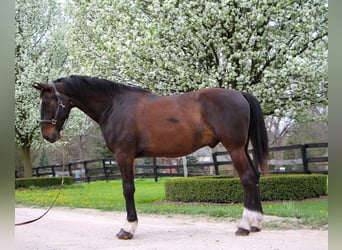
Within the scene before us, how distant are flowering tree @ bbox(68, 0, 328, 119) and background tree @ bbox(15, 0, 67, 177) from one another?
291 inches

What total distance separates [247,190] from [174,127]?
4.38 ft

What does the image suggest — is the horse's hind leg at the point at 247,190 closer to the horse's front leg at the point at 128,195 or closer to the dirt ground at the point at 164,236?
the dirt ground at the point at 164,236

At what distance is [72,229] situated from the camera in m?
6.14

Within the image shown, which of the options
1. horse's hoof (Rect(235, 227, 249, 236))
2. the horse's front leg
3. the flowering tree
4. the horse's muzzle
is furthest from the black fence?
the horse's muzzle

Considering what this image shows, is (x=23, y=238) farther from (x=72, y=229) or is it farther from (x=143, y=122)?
(x=143, y=122)

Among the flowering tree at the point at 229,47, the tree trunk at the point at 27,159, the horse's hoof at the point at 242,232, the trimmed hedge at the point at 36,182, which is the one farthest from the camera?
the tree trunk at the point at 27,159

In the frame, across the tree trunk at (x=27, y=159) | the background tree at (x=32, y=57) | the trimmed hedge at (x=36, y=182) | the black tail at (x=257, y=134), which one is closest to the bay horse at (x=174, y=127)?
the black tail at (x=257, y=134)

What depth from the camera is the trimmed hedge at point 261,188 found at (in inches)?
360

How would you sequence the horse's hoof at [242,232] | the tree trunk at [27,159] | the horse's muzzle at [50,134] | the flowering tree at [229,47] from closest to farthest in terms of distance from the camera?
the horse's hoof at [242,232] < the horse's muzzle at [50,134] < the flowering tree at [229,47] < the tree trunk at [27,159]

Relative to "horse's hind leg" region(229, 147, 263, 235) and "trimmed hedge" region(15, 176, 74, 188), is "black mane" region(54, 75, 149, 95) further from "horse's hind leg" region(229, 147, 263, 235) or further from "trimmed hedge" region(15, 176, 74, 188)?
"trimmed hedge" region(15, 176, 74, 188)

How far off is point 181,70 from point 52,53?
10.4 m

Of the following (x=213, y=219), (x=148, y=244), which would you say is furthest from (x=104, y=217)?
(x=148, y=244)

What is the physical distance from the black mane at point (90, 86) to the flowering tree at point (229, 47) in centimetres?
342

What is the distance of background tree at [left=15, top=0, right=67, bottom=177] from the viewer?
1605cm
